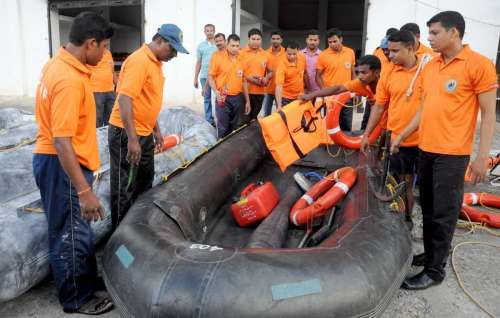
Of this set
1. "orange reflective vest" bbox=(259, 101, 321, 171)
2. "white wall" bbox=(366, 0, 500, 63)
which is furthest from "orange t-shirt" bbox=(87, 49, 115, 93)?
"white wall" bbox=(366, 0, 500, 63)

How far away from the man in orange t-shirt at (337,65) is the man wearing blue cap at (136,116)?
3.18 m

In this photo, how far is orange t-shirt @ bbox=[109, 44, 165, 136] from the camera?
106 inches

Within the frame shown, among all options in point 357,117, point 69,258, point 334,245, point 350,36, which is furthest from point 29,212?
point 350,36

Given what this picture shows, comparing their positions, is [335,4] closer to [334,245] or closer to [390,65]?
[390,65]

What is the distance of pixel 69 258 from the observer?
233 centimetres

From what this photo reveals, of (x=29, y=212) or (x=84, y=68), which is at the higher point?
(x=84, y=68)

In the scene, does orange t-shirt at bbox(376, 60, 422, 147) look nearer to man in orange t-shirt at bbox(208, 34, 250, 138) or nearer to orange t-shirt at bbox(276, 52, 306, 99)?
orange t-shirt at bbox(276, 52, 306, 99)

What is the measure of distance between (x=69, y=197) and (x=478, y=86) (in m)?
2.30

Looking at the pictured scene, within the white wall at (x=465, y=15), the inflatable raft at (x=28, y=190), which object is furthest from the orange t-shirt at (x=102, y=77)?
the white wall at (x=465, y=15)

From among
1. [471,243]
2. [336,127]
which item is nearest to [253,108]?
[336,127]

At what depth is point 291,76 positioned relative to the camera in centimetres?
554

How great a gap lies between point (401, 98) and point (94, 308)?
2.51 m

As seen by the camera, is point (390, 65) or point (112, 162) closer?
point (112, 162)

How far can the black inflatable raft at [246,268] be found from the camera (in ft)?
6.16
